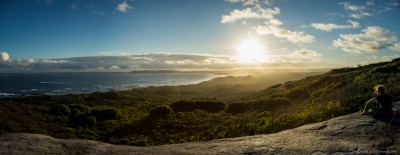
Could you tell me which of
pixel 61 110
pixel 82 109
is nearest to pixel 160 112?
pixel 82 109

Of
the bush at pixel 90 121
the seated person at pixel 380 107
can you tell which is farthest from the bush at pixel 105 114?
the seated person at pixel 380 107

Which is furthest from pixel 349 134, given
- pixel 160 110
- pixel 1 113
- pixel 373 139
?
pixel 1 113

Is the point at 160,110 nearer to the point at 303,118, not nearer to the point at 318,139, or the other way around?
the point at 303,118

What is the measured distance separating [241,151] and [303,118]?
247 inches

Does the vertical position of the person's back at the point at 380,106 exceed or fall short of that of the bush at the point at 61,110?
it exceeds it

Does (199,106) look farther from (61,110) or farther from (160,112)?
(61,110)

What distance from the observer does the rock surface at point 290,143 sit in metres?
8.60

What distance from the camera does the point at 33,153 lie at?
386 inches

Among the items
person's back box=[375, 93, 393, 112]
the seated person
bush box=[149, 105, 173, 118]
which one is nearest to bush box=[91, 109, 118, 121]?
bush box=[149, 105, 173, 118]

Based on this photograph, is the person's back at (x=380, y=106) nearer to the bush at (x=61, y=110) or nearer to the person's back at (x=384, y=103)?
the person's back at (x=384, y=103)

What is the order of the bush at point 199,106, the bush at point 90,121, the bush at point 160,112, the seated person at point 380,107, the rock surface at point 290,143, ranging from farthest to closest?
the bush at point 199,106, the bush at point 90,121, the bush at point 160,112, the seated person at point 380,107, the rock surface at point 290,143

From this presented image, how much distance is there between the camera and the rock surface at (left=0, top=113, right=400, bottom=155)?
28.2 feet

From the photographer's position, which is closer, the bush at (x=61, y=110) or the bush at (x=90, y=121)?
the bush at (x=90, y=121)

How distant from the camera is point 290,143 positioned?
964cm
